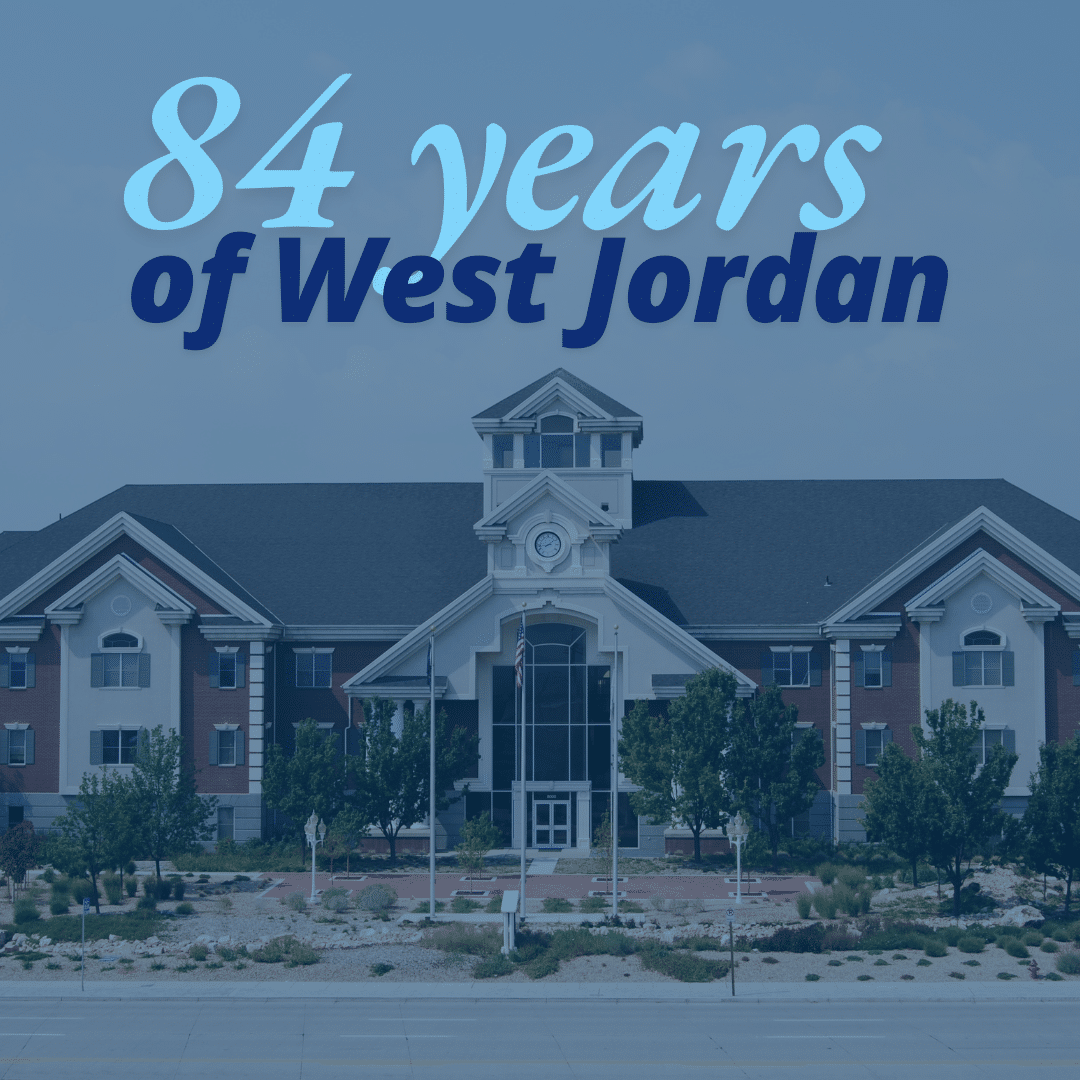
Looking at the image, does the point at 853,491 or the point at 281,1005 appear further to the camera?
the point at 853,491

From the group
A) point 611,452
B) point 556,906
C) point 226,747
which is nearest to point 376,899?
point 556,906

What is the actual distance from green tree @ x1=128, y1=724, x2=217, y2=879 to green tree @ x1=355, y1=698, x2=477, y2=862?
5.81 metres

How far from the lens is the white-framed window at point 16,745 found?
178 feet

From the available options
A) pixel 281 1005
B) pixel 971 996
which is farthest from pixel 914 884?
pixel 281 1005

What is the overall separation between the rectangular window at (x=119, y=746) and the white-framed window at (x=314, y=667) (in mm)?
6685

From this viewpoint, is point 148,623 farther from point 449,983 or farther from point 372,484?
point 449,983

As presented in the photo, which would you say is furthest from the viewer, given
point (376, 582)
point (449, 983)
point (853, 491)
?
point (853, 491)

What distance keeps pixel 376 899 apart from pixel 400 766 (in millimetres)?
8552

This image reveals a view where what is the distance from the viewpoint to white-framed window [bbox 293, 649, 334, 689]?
5575cm

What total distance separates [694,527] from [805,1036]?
33979mm

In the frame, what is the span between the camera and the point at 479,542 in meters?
59.6

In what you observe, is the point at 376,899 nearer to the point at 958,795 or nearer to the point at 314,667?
the point at 314,667

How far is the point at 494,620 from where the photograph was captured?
53.6m

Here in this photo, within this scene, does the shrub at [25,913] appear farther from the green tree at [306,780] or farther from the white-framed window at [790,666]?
the white-framed window at [790,666]
